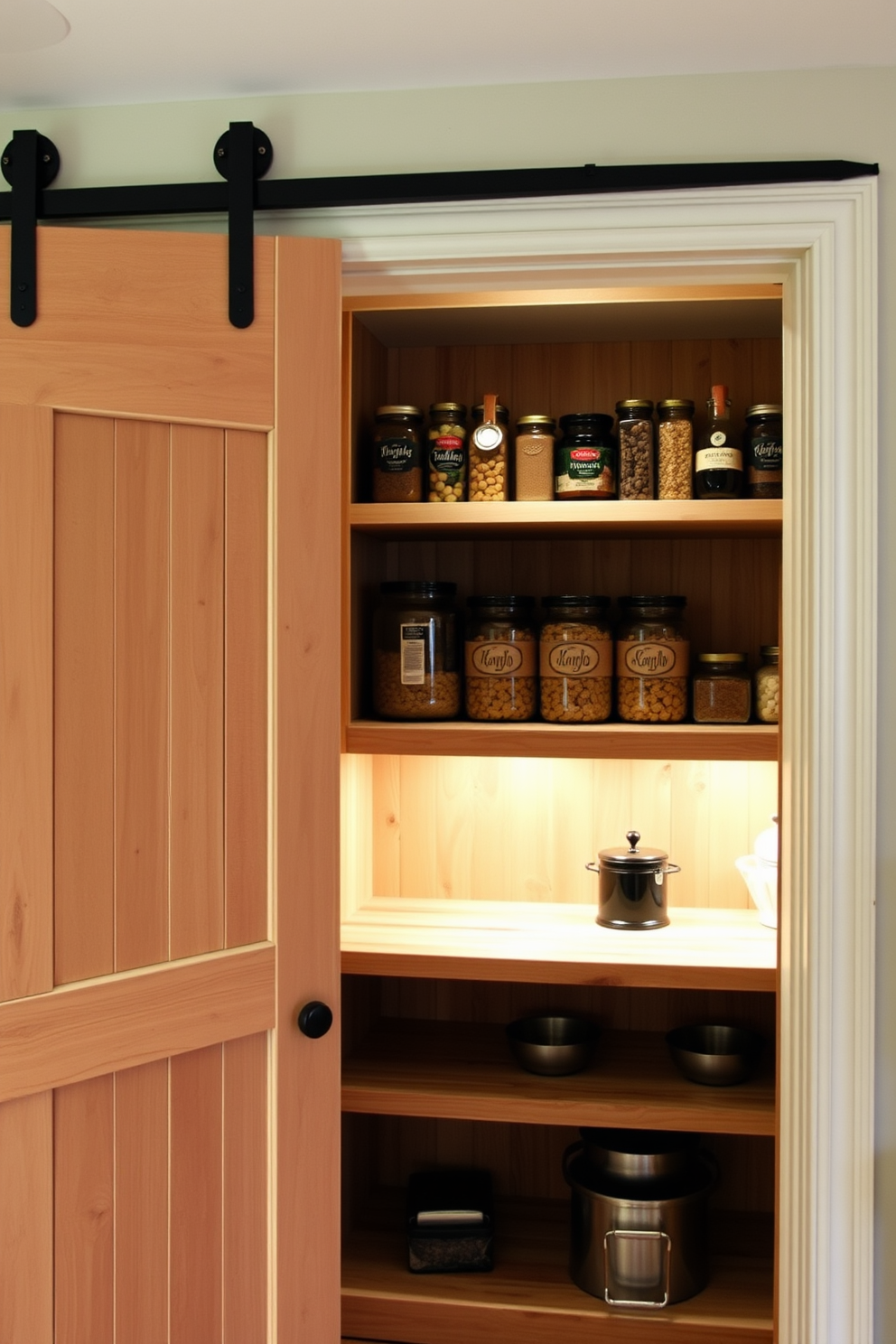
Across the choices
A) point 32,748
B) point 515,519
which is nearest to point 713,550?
point 515,519

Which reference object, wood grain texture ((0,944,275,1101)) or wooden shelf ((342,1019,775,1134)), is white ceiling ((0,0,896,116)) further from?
wooden shelf ((342,1019,775,1134))

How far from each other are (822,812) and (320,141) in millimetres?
1200

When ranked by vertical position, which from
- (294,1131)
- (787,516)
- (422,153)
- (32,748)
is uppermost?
(422,153)

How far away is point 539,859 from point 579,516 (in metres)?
0.88

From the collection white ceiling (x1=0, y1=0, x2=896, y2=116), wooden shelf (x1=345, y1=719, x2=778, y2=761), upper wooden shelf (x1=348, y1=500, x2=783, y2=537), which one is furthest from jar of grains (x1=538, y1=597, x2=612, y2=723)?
white ceiling (x1=0, y1=0, x2=896, y2=116)

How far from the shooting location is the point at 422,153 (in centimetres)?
164

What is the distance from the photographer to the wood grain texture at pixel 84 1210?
4.76ft

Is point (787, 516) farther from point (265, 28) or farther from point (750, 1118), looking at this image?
point (750, 1118)

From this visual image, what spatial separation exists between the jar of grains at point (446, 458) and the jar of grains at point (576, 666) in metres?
0.31

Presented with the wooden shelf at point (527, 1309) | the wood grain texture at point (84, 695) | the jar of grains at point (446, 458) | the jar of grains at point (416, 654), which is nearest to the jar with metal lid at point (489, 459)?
the jar of grains at point (446, 458)

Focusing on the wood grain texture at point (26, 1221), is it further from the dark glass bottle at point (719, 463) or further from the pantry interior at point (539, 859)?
the dark glass bottle at point (719, 463)

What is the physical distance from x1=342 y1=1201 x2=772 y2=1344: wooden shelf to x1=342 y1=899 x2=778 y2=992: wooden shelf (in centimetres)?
61

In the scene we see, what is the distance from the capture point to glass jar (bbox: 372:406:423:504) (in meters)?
2.30

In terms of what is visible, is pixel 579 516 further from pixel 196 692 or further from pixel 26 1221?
pixel 26 1221
